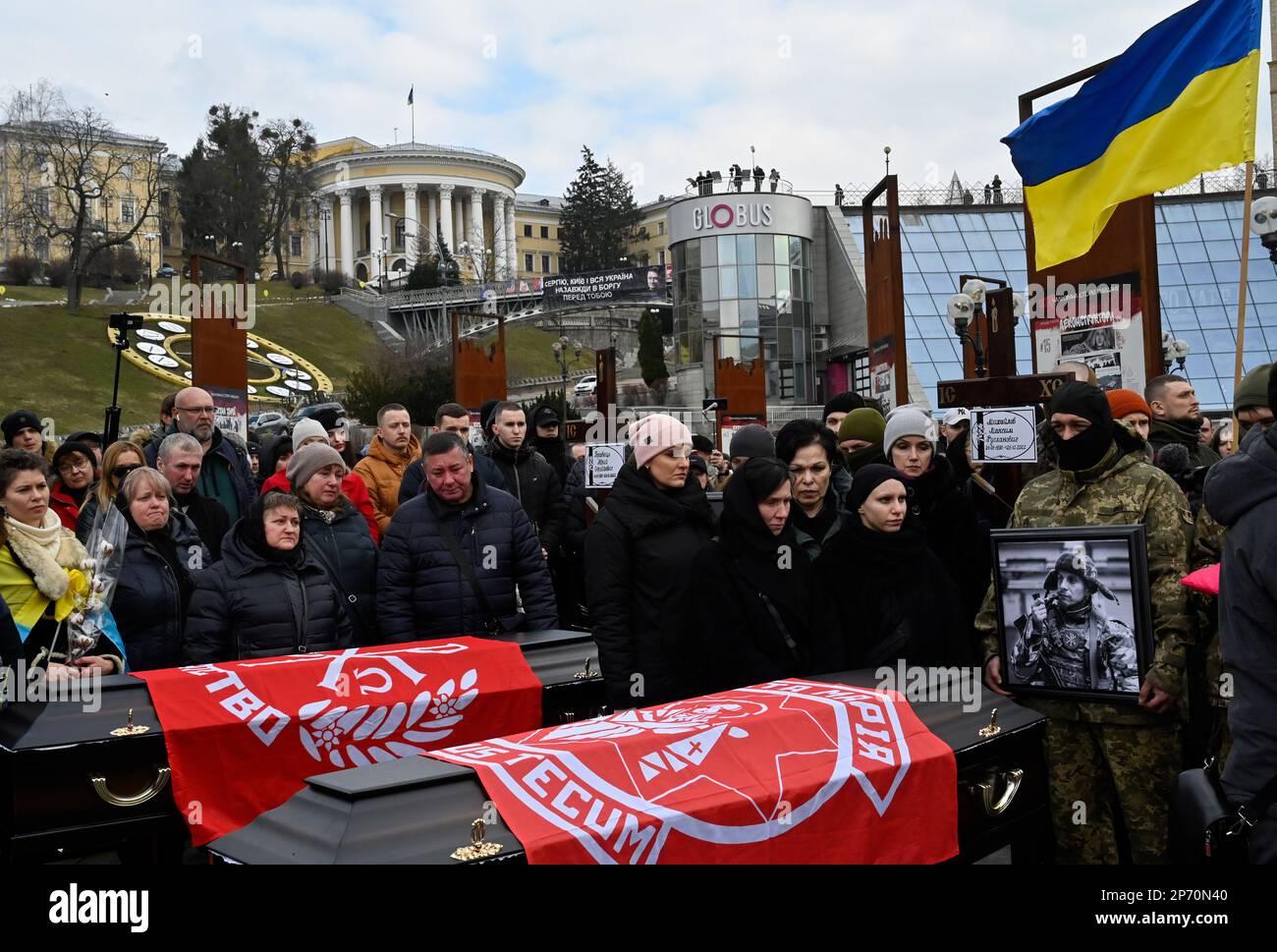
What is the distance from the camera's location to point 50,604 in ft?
15.1

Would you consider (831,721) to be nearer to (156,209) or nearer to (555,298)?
(555,298)

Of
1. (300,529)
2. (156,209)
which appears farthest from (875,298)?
(156,209)

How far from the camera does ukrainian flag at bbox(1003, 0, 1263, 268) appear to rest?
19.8 ft

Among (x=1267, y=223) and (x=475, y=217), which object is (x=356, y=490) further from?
(x=475, y=217)

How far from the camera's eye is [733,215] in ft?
155

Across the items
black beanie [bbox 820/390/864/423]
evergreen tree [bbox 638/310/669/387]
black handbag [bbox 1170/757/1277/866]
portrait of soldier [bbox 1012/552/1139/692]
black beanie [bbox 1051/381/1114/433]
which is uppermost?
evergreen tree [bbox 638/310/669/387]

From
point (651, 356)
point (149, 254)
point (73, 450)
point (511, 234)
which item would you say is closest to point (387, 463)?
point (73, 450)

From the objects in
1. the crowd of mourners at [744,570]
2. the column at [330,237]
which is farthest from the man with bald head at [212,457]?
the column at [330,237]

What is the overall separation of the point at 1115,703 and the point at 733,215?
147 feet

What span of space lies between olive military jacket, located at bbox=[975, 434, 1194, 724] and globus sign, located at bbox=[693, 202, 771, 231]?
1729 inches

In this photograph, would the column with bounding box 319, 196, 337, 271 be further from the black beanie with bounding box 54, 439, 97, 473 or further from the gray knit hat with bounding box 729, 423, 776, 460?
the gray knit hat with bounding box 729, 423, 776, 460

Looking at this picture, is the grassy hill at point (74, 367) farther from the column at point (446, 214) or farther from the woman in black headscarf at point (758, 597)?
the woman in black headscarf at point (758, 597)

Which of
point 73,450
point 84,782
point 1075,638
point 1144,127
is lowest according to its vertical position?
point 84,782

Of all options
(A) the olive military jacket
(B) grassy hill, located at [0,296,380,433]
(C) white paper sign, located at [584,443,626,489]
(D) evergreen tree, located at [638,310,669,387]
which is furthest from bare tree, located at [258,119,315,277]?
(A) the olive military jacket
